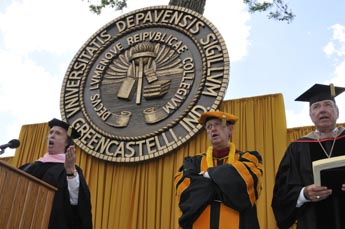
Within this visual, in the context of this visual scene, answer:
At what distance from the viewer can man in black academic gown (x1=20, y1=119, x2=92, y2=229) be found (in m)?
2.94

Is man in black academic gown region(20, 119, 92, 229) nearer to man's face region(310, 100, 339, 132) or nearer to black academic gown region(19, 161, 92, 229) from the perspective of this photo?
black academic gown region(19, 161, 92, 229)

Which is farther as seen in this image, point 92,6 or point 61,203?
point 92,6

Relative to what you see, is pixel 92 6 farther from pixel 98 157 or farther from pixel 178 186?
pixel 178 186

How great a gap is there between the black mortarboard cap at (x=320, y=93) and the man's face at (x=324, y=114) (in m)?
0.05

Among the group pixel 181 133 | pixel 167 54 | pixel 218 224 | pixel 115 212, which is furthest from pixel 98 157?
pixel 218 224

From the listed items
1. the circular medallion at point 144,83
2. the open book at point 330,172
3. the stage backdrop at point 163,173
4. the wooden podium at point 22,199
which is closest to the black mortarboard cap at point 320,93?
the open book at point 330,172

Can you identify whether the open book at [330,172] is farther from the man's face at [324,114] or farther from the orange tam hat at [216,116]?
the orange tam hat at [216,116]

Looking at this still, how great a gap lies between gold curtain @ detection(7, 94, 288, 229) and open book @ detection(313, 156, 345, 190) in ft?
4.85

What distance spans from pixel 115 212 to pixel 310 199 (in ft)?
7.72

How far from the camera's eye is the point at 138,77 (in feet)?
15.7

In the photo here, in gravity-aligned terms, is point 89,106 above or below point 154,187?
above

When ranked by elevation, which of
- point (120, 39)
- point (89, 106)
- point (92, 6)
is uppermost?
point (92, 6)

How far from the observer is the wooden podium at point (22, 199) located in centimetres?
225

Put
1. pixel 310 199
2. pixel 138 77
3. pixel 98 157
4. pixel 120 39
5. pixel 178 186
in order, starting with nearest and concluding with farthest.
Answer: pixel 310 199 → pixel 178 186 → pixel 98 157 → pixel 138 77 → pixel 120 39
